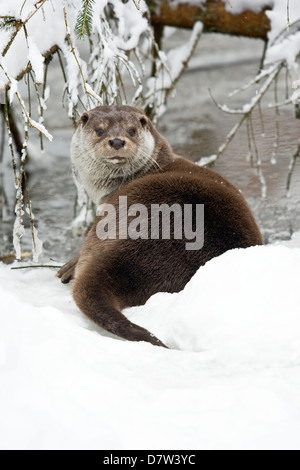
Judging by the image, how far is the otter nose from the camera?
3.25 metres

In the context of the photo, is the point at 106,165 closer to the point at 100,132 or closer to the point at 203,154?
the point at 100,132

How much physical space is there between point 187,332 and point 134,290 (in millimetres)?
495

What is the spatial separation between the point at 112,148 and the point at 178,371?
4.99 ft

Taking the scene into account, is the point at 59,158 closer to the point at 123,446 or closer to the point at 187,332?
the point at 187,332

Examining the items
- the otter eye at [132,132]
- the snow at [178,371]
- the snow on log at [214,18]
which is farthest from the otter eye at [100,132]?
the snow on log at [214,18]

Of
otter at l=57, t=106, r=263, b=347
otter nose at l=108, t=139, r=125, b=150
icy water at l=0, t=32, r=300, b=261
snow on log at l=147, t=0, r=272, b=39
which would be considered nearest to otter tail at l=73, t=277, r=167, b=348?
otter at l=57, t=106, r=263, b=347

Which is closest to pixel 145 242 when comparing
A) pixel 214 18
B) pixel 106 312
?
pixel 106 312

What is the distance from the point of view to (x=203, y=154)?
6.07m

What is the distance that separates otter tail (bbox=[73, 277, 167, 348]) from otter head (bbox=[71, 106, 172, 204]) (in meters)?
0.84

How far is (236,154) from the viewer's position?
6.27 meters

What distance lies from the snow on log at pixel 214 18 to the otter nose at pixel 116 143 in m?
1.77

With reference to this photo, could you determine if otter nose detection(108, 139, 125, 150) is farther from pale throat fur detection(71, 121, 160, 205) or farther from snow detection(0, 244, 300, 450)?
snow detection(0, 244, 300, 450)

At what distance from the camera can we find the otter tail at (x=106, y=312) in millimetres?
2293

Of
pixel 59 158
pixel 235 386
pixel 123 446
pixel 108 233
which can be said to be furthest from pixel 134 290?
pixel 59 158
